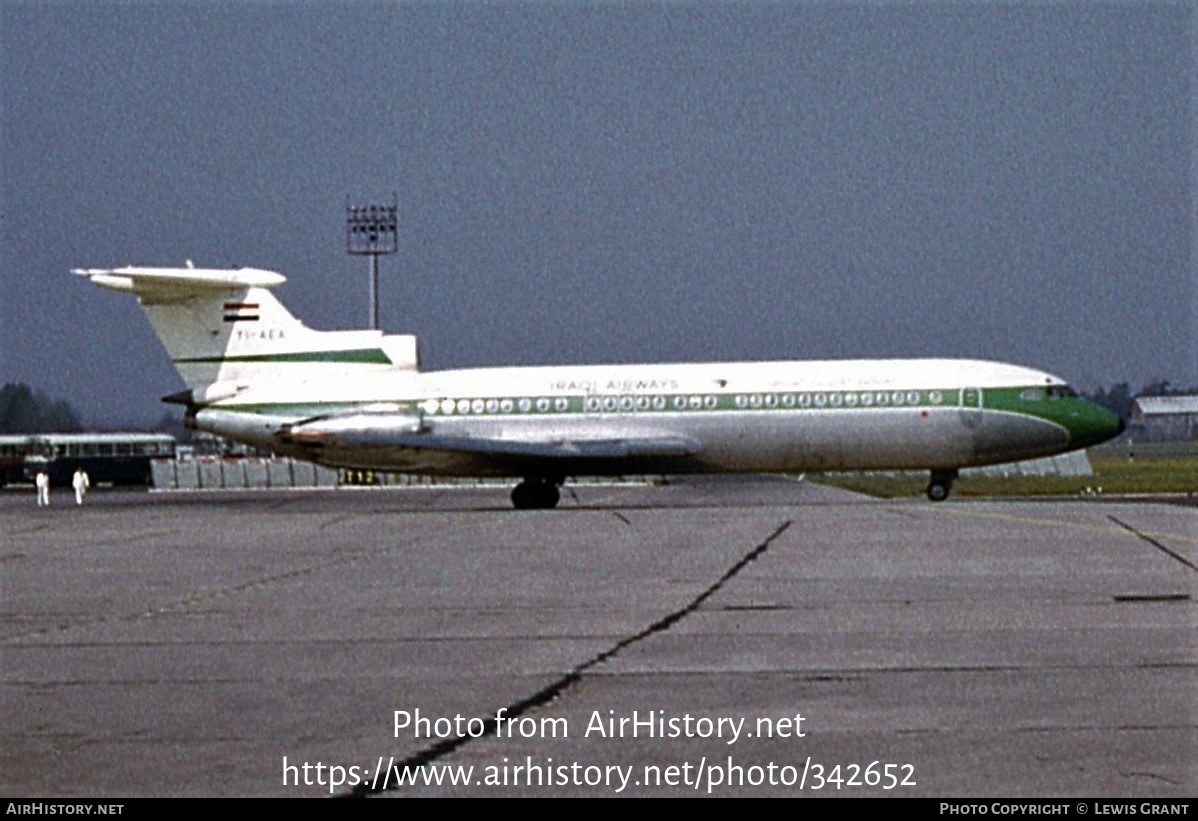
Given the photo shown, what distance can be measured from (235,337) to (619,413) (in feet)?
31.6

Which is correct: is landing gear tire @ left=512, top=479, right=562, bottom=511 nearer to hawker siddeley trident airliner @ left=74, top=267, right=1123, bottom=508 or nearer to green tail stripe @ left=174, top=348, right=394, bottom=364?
hawker siddeley trident airliner @ left=74, top=267, right=1123, bottom=508

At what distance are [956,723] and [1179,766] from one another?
1.46m

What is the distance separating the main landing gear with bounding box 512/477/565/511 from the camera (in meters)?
41.1

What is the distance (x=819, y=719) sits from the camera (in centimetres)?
974

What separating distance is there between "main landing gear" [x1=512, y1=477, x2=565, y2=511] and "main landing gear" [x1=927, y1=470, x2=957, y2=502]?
8.25m

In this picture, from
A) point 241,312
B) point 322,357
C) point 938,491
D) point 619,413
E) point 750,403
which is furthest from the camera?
point 241,312

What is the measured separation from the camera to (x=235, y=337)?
4253 centimetres

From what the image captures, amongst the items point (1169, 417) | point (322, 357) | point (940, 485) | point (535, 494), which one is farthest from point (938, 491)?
point (1169, 417)

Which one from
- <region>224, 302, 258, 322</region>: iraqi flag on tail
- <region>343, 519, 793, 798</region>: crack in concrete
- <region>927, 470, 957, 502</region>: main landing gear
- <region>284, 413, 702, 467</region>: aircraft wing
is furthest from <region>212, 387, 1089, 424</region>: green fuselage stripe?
<region>343, 519, 793, 798</region>: crack in concrete

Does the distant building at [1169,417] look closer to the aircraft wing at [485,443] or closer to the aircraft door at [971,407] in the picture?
the aircraft door at [971,407]

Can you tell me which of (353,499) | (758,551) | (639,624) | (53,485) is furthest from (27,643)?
(53,485)

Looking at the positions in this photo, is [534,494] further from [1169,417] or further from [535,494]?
[1169,417]

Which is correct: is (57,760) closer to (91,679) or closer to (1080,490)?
(91,679)

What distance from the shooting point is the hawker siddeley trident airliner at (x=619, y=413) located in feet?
127
